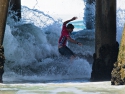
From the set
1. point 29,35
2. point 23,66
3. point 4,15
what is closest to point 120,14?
point 29,35

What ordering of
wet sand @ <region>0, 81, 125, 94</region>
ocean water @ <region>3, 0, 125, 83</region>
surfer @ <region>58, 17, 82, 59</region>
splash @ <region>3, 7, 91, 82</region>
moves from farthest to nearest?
splash @ <region>3, 7, 91, 82</region>, ocean water @ <region>3, 0, 125, 83</region>, surfer @ <region>58, 17, 82, 59</region>, wet sand @ <region>0, 81, 125, 94</region>

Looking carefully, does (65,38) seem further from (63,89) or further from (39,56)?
(39,56)

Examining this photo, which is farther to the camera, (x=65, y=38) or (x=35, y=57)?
(x=35, y=57)

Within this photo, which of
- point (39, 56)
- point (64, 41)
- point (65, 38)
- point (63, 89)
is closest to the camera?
point (63, 89)

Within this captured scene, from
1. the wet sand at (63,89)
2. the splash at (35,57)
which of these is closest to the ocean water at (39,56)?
the splash at (35,57)

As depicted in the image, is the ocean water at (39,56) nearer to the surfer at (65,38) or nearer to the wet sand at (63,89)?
the surfer at (65,38)

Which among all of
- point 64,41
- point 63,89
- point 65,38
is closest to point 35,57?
point 64,41

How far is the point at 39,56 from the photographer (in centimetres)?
1372

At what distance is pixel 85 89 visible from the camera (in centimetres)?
771

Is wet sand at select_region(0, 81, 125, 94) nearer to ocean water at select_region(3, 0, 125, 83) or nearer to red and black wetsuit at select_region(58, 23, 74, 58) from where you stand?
ocean water at select_region(3, 0, 125, 83)

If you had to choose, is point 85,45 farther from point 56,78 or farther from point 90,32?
point 56,78

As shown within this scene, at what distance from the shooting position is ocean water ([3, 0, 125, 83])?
1095cm

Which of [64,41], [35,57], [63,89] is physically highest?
[64,41]

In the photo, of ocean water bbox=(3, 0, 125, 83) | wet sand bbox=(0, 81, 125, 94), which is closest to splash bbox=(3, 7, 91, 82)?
ocean water bbox=(3, 0, 125, 83)
